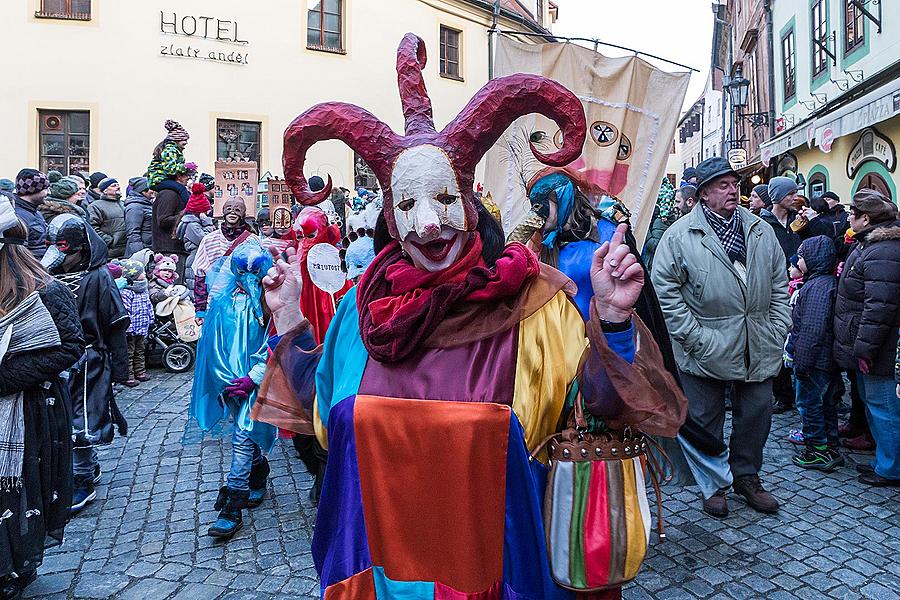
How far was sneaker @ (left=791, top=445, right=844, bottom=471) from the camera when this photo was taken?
5.08 m

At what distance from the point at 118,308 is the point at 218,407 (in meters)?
1.00

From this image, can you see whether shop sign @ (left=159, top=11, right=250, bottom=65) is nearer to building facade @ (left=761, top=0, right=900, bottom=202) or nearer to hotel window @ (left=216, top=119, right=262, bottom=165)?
hotel window @ (left=216, top=119, right=262, bottom=165)

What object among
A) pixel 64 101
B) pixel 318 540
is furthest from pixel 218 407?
pixel 64 101

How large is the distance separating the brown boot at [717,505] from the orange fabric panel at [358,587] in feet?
9.93

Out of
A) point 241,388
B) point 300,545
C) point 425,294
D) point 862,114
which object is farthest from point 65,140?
point 425,294

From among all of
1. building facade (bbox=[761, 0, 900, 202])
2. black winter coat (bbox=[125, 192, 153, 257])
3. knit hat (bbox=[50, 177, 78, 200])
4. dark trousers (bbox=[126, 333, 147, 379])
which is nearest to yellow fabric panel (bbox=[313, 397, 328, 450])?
dark trousers (bbox=[126, 333, 147, 379])

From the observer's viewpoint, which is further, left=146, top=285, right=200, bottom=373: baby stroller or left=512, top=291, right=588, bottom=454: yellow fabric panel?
left=146, top=285, right=200, bottom=373: baby stroller

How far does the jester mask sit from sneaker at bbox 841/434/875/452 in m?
4.82

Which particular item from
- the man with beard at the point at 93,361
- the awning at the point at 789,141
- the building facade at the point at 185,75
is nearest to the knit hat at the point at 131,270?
the man with beard at the point at 93,361

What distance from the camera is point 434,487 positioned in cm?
191

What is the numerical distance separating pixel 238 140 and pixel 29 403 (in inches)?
582

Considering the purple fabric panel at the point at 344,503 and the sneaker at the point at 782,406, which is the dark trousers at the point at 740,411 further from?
the purple fabric panel at the point at 344,503

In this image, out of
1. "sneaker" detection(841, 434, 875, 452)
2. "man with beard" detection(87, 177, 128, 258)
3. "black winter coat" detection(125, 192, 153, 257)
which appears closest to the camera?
"sneaker" detection(841, 434, 875, 452)

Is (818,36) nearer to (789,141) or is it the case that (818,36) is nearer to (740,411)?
(789,141)
